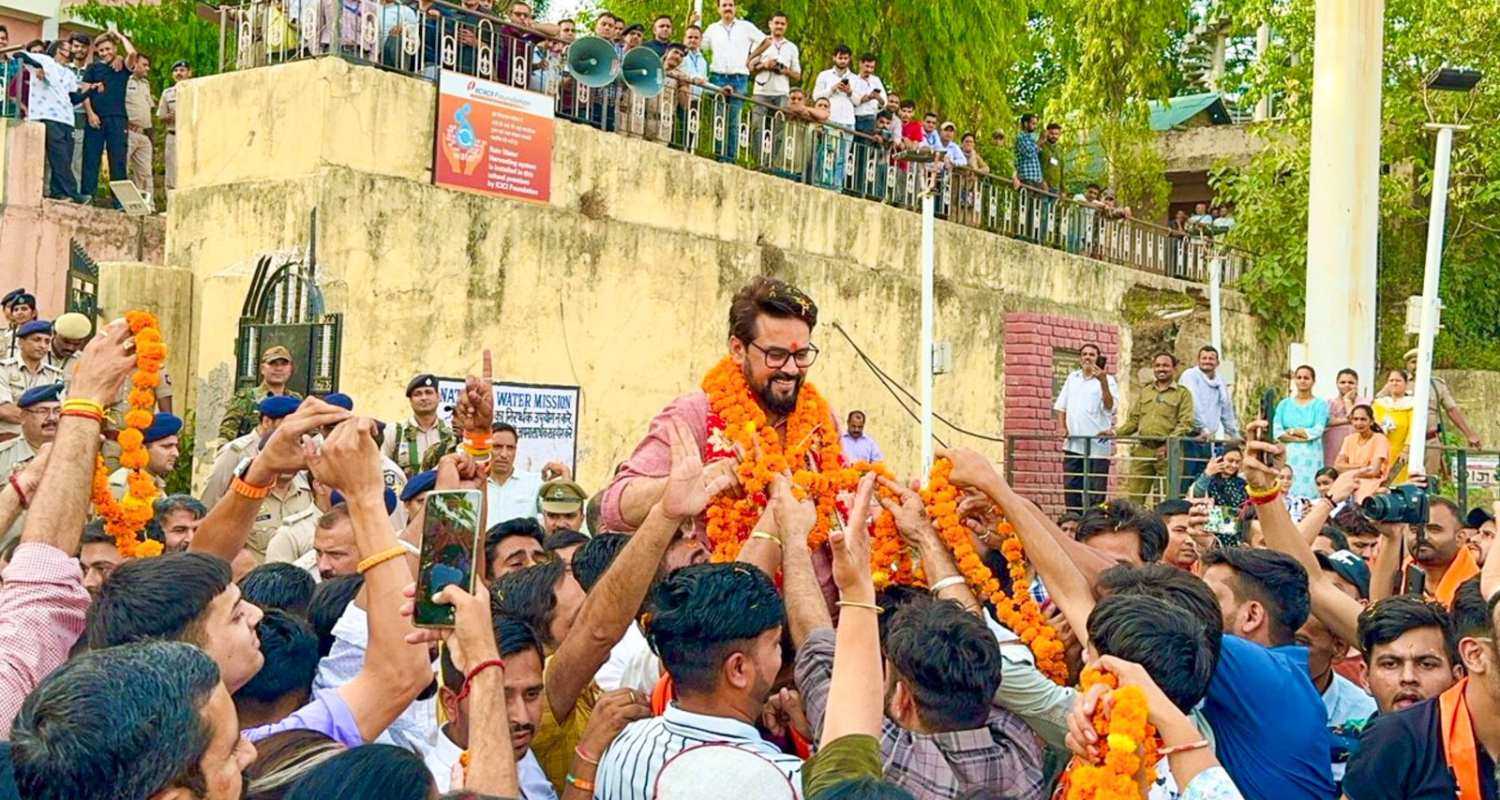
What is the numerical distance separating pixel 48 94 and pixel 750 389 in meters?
9.47

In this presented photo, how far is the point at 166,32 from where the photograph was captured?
2009cm

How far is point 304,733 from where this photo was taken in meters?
3.23

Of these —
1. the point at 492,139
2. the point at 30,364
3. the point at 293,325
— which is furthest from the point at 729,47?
the point at 30,364

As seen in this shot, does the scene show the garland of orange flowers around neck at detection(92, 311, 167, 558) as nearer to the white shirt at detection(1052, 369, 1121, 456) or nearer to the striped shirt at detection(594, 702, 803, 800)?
the striped shirt at detection(594, 702, 803, 800)

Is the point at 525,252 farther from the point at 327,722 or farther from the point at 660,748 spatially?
the point at 660,748

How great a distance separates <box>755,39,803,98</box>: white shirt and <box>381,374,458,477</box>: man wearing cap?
644 cm

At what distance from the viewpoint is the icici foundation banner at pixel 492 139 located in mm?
11289

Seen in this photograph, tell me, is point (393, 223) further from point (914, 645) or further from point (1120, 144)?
point (1120, 144)

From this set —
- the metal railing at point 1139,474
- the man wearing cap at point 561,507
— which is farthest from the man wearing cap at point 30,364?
the metal railing at point 1139,474

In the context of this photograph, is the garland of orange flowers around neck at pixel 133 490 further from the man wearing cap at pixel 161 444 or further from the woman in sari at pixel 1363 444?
the woman in sari at pixel 1363 444

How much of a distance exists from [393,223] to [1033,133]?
1002 centimetres

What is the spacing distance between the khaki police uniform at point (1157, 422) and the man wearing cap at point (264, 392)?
22.7ft

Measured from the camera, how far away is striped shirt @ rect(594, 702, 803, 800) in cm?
330

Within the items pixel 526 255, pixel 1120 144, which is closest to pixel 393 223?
pixel 526 255
